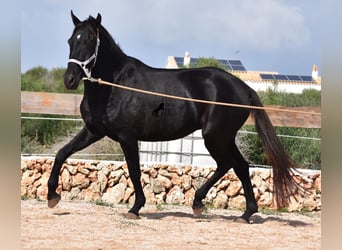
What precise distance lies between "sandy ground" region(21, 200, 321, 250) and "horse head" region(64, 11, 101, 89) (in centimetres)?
139

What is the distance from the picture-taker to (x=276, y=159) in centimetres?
549

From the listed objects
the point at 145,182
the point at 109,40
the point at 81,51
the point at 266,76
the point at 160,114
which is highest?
the point at 266,76

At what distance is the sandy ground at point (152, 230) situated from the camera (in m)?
4.50

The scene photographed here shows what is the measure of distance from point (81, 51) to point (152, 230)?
74.9 inches

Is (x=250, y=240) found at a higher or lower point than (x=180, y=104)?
lower

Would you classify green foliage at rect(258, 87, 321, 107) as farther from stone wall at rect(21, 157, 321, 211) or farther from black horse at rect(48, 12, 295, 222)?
black horse at rect(48, 12, 295, 222)

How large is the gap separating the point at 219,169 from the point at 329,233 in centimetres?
387

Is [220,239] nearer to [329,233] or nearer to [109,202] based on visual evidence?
[109,202]

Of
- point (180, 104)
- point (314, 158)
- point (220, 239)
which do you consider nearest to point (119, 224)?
point (220, 239)

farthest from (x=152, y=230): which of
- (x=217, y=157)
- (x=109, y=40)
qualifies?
(x=109, y=40)

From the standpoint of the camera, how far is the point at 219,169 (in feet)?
18.1

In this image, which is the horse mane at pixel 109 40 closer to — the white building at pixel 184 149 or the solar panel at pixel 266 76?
the white building at pixel 184 149

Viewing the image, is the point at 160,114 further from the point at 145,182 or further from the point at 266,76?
the point at 266,76

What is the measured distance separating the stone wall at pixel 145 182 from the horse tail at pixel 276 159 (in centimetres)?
→ 195
